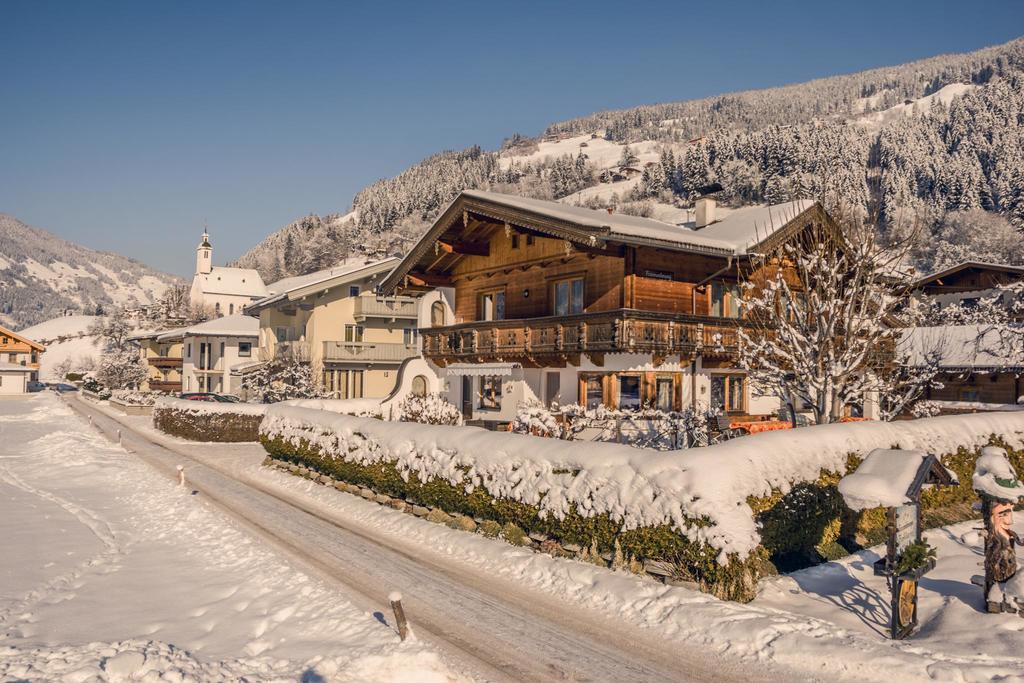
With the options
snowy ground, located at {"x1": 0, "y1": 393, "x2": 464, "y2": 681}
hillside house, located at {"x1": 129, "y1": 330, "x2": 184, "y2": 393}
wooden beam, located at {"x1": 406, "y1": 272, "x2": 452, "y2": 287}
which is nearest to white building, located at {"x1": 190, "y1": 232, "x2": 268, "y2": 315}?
hillside house, located at {"x1": 129, "y1": 330, "x2": 184, "y2": 393}

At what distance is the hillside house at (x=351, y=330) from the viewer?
46.3 meters

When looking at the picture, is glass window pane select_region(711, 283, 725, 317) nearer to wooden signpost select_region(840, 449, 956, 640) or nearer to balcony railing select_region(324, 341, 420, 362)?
wooden signpost select_region(840, 449, 956, 640)

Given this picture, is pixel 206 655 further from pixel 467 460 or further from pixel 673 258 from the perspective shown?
pixel 673 258

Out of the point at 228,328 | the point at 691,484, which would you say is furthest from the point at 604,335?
the point at 228,328

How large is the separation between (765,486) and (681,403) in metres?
15.0

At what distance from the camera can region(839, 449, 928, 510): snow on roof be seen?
890 cm

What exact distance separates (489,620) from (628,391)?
15706 mm

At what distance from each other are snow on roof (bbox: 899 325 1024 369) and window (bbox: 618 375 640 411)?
606 inches

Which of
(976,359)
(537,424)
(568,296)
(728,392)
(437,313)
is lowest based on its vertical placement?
(537,424)

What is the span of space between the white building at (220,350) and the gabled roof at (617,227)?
35177 mm

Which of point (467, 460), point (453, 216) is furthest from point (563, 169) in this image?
point (467, 460)

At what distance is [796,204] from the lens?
1045 inches

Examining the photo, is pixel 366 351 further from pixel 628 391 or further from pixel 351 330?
pixel 628 391

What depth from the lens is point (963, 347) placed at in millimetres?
37781
